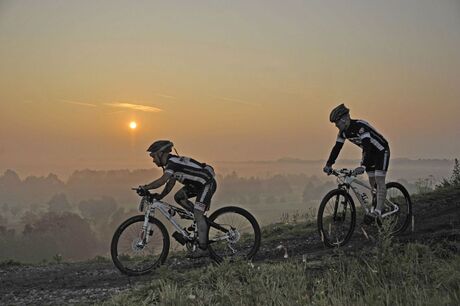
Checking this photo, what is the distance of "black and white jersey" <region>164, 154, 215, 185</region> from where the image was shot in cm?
937

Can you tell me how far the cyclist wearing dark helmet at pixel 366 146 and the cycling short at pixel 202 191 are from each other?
229 centimetres

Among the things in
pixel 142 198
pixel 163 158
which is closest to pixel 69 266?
pixel 142 198

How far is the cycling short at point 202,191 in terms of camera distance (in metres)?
9.57

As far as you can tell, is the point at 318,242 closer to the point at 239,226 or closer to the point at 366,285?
the point at 239,226

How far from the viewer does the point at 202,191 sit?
9586 mm

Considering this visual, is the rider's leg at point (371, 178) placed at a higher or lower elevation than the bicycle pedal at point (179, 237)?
higher

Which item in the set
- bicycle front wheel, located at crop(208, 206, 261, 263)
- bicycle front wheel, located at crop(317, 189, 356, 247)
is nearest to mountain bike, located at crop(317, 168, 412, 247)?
bicycle front wheel, located at crop(317, 189, 356, 247)

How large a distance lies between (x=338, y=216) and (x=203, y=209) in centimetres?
281

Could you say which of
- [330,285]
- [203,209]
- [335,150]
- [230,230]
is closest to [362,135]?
[335,150]

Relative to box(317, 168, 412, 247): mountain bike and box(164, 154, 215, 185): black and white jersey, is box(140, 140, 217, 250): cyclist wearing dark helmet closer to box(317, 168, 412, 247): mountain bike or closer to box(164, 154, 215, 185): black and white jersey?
box(164, 154, 215, 185): black and white jersey

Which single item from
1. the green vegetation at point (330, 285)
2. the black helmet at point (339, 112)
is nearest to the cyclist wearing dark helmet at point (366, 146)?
the black helmet at point (339, 112)

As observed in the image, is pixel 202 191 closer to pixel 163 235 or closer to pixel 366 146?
pixel 163 235

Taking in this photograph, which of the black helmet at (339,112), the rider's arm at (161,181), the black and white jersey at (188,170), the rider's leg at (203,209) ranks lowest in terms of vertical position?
the rider's leg at (203,209)

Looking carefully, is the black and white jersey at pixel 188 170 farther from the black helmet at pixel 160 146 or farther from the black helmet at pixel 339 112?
the black helmet at pixel 339 112
